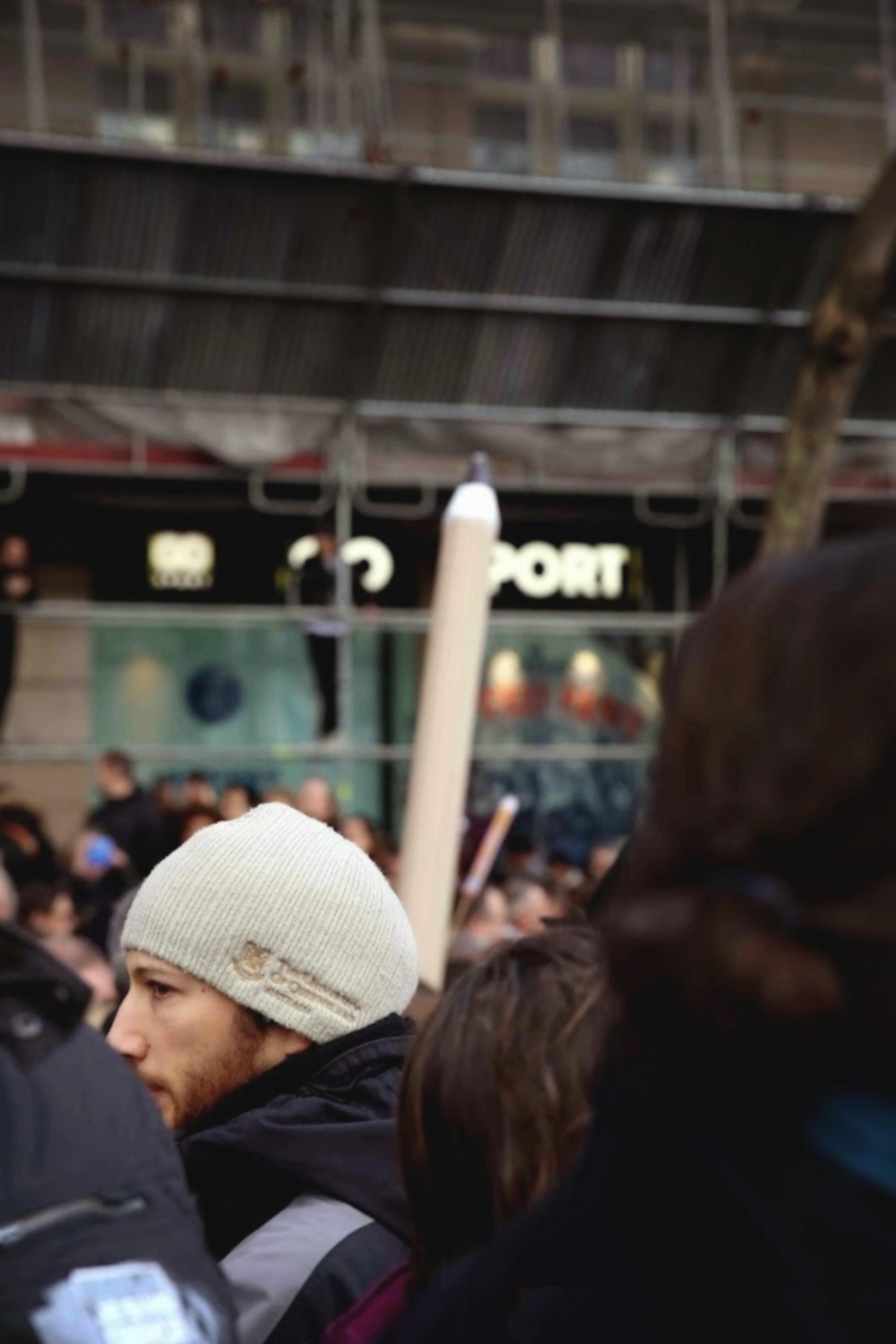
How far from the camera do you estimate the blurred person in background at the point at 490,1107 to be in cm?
183

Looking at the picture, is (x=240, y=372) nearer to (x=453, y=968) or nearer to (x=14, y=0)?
Result: (x=14, y=0)

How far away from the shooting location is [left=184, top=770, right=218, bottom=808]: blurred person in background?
1165 centimetres

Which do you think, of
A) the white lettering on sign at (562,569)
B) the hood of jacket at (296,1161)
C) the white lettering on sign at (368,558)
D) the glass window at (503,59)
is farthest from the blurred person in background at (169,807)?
the hood of jacket at (296,1161)

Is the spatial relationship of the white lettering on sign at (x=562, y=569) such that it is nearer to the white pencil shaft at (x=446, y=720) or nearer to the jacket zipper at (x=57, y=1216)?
the white pencil shaft at (x=446, y=720)

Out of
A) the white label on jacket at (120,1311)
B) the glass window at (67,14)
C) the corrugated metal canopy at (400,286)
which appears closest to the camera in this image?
the white label on jacket at (120,1311)

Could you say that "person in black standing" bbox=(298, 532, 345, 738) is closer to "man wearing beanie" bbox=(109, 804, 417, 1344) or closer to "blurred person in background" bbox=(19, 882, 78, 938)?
"blurred person in background" bbox=(19, 882, 78, 938)

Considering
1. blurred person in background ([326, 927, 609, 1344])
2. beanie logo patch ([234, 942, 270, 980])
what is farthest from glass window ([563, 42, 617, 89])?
blurred person in background ([326, 927, 609, 1344])

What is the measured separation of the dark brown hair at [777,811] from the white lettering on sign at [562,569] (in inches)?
533

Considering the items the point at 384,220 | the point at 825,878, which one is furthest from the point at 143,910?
the point at 384,220

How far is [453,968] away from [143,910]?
10.3 feet

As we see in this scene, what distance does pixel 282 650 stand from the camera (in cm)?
1456

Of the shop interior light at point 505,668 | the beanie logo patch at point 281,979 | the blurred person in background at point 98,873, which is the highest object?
the shop interior light at point 505,668

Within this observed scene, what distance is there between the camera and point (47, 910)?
827 centimetres

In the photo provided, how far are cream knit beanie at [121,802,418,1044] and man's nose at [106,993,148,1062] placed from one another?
0.24 feet
